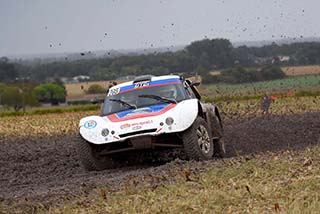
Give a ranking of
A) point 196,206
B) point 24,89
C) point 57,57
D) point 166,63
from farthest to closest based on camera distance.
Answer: point 57,57 → point 24,89 → point 166,63 → point 196,206

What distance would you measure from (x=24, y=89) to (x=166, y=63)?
39.4 feet

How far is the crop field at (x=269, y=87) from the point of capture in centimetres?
3797

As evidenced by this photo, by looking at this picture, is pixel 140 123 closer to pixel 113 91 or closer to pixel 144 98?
pixel 144 98

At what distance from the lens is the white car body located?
12.2 meters

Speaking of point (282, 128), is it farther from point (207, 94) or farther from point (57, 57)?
point (57, 57)

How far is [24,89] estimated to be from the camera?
47562 mm

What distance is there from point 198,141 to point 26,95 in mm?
35806

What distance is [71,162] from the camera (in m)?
14.7

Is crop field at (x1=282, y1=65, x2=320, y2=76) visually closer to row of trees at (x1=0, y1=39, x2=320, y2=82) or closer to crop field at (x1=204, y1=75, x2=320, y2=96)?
row of trees at (x1=0, y1=39, x2=320, y2=82)

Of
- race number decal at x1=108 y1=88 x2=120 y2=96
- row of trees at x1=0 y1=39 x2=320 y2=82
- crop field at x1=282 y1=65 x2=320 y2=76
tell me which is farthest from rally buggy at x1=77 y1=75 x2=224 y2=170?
crop field at x1=282 y1=65 x2=320 y2=76

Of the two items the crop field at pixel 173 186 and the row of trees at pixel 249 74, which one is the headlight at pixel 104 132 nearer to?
the crop field at pixel 173 186

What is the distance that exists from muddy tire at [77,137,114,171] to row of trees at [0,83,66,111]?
32.1m

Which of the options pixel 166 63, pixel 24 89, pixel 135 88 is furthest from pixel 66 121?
pixel 24 89

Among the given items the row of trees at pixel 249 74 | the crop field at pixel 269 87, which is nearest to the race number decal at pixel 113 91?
the crop field at pixel 269 87
